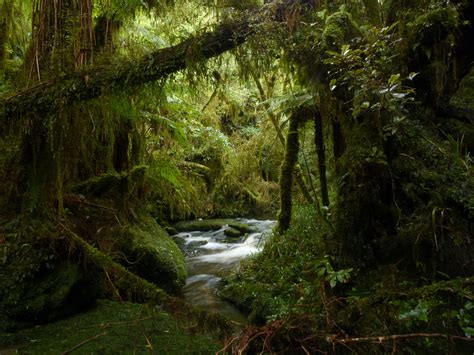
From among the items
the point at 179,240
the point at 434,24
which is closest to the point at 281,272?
the point at 434,24

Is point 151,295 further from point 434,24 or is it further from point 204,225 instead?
point 204,225

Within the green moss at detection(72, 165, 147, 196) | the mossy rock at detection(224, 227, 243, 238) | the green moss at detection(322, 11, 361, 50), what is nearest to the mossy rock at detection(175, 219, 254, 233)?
the mossy rock at detection(224, 227, 243, 238)

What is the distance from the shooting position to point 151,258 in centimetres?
579

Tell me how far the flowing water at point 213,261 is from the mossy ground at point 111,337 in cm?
172

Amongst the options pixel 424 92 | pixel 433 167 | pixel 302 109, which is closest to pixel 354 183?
pixel 433 167

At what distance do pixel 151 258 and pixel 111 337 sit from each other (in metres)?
2.37

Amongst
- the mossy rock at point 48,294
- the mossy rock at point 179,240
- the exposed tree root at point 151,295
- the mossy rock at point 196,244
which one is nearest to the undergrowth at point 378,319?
the exposed tree root at point 151,295

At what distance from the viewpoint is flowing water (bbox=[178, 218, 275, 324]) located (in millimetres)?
5766

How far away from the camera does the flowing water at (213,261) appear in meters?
5.77

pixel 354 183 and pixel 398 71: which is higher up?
pixel 398 71

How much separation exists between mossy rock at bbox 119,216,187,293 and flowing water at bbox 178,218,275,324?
Answer: 0.40 meters

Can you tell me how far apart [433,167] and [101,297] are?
4010mm

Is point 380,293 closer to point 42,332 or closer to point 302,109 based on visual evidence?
point 42,332

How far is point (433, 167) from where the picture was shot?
10.9 feet
